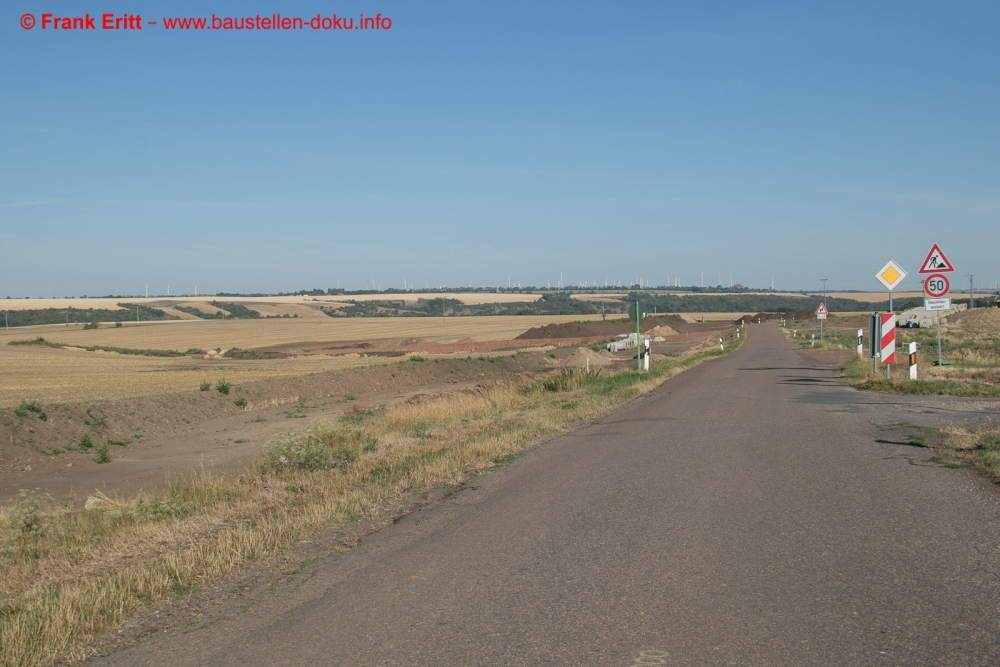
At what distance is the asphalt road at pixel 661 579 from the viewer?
450 centimetres

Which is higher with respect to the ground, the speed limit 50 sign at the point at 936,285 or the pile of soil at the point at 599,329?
the speed limit 50 sign at the point at 936,285

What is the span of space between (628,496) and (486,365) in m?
36.2

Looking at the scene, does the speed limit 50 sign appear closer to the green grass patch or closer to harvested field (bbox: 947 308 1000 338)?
the green grass patch

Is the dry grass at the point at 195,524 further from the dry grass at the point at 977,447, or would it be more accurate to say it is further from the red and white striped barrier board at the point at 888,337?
the red and white striped barrier board at the point at 888,337

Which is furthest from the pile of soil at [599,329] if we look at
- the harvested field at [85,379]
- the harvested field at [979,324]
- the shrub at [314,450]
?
the shrub at [314,450]

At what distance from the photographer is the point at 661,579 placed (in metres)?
5.60

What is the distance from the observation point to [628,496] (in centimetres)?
843

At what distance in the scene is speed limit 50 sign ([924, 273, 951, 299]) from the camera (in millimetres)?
20203

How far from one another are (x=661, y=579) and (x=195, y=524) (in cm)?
518

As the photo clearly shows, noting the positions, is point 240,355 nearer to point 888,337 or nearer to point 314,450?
point 888,337

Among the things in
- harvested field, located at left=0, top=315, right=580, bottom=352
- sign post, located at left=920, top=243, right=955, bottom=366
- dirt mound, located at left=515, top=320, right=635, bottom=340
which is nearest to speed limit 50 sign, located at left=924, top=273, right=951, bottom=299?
sign post, located at left=920, top=243, right=955, bottom=366

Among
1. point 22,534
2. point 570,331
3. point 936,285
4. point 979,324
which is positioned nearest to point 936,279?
point 936,285

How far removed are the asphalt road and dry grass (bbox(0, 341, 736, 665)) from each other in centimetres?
69

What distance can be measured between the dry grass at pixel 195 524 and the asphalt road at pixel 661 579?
693 millimetres
